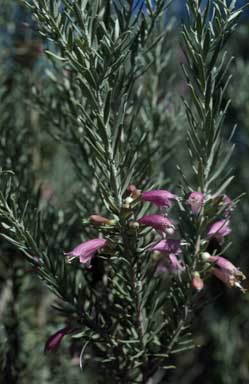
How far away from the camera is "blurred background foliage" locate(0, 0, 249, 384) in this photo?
3.04 feet

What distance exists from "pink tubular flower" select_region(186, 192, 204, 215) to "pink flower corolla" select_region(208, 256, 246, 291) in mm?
58

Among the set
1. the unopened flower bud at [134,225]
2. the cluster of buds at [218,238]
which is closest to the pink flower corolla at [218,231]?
the cluster of buds at [218,238]

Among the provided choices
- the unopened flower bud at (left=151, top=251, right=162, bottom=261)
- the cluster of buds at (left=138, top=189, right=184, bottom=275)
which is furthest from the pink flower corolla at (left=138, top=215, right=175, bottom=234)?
the unopened flower bud at (left=151, top=251, right=162, bottom=261)

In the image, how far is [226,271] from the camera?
0.62 m

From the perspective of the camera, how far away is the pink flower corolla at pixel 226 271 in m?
0.61

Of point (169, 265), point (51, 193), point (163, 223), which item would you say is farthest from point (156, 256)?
point (51, 193)

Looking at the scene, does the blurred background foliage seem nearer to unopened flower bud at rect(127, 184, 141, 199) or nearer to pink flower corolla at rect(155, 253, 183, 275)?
pink flower corolla at rect(155, 253, 183, 275)

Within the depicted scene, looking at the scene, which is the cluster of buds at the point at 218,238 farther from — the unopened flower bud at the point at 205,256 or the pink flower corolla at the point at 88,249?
the pink flower corolla at the point at 88,249

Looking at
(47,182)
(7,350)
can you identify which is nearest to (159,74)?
(47,182)

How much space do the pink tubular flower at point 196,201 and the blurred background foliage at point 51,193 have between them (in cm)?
11

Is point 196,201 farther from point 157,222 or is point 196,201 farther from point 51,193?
point 51,193

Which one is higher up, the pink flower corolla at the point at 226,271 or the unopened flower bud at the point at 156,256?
the pink flower corolla at the point at 226,271

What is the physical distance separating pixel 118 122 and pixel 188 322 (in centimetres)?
25

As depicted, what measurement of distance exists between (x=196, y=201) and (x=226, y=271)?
0.30 ft
